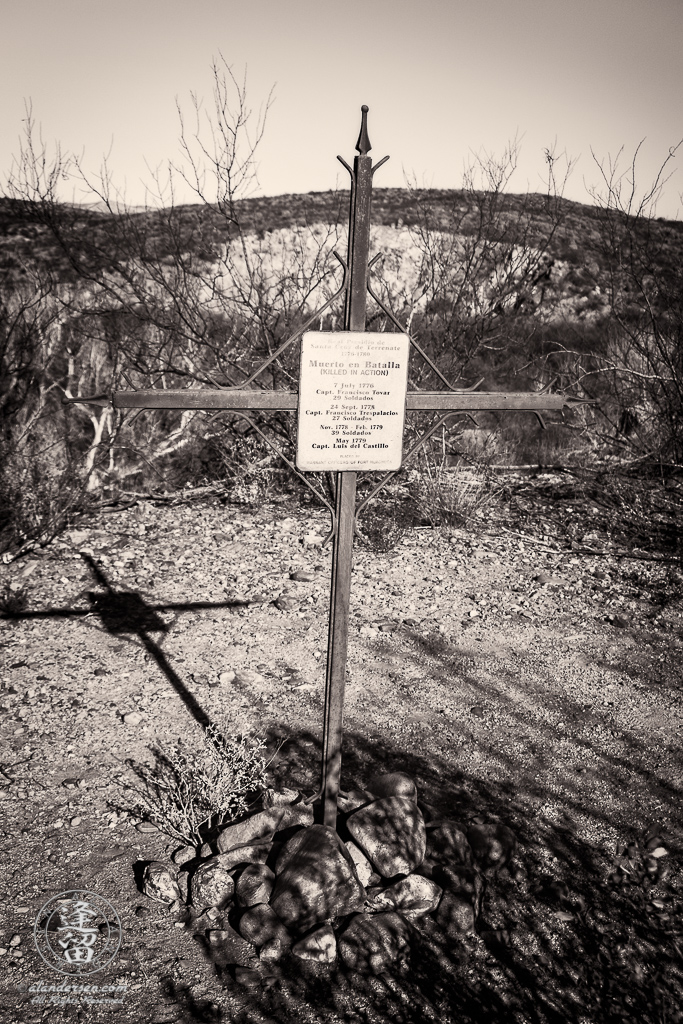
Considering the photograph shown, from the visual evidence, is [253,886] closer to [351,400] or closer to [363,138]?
[351,400]

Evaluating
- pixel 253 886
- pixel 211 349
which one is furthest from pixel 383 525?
pixel 253 886

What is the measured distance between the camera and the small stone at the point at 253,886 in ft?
8.73

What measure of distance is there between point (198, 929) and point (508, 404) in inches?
88.0

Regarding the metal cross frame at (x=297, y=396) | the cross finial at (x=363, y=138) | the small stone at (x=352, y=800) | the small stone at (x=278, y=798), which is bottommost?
the small stone at (x=278, y=798)

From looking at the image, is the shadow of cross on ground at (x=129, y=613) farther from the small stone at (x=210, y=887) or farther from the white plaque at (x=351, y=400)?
the white plaque at (x=351, y=400)

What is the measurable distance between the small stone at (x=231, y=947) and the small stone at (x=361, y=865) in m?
0.51

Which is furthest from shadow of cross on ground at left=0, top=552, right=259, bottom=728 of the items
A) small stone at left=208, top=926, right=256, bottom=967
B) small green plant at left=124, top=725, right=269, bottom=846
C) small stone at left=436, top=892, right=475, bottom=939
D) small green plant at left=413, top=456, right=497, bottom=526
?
small green plant at left=413, top=456, right=497, bottom=526

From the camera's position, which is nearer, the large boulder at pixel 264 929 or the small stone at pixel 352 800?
the large boulder at pixel 264 929

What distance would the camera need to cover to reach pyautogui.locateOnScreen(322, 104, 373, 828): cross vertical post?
2371mm

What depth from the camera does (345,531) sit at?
8.83ft

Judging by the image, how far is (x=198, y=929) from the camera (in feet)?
8.57

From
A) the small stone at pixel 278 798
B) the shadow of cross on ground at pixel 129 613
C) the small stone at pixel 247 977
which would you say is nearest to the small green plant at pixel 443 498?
the shadow of cross on ground at pixel 129 613

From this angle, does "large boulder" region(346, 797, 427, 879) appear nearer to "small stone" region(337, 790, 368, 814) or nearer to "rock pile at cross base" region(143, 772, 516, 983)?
"rock pile at cross base" region(143, 772, 516, 983)

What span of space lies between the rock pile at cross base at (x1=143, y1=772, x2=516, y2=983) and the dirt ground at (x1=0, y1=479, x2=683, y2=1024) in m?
0.08
